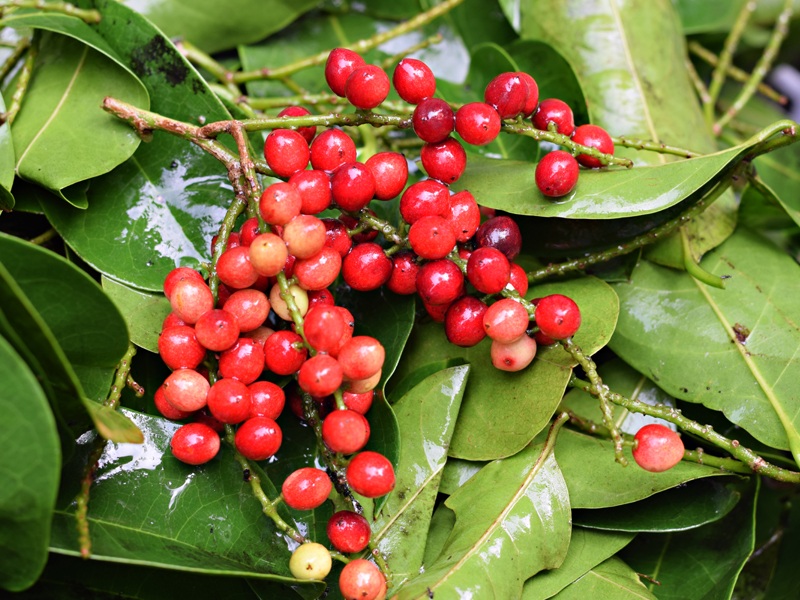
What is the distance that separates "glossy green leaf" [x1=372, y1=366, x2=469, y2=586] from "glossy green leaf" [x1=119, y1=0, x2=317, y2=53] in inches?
27.0

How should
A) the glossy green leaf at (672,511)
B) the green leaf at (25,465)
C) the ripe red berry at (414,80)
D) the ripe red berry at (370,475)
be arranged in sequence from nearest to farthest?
1. the green leaf at (25,465)
2. the ripe red berry at (370,475)
3. the ripe red berry at (414,80)
4. the glossy green leaf at (672,511)

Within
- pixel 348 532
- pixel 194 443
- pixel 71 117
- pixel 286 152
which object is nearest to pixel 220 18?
pixel 71 117

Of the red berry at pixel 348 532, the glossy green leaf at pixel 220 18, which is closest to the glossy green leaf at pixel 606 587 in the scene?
the red berry at pixel 348 532

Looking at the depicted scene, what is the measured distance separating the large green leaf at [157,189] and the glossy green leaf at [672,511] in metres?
0.62

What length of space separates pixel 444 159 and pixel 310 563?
0.47m

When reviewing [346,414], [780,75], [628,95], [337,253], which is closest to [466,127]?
[337,253]

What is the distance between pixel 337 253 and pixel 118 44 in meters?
0.47

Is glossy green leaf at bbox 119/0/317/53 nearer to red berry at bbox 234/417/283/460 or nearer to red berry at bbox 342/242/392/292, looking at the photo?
red berry at bbox 342/242/392/292

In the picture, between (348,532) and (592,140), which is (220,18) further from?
(348,532)

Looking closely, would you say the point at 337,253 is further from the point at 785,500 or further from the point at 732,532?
the point at 785,500

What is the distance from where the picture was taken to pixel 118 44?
98 cm

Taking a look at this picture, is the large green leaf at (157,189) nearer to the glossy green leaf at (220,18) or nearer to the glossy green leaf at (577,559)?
the glossy green leaf at (220,18)

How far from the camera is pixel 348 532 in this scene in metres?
0.78

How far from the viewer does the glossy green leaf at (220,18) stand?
1146 mm
